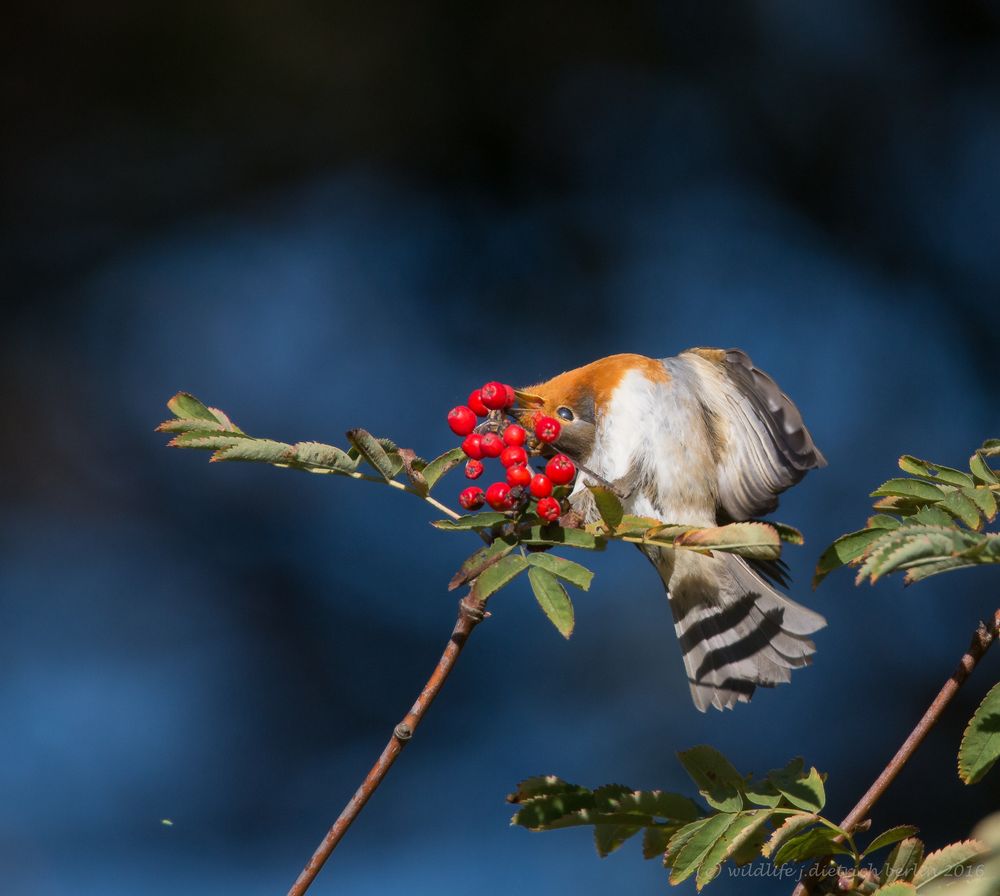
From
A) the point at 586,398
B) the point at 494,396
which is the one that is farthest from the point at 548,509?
the point at 586,398

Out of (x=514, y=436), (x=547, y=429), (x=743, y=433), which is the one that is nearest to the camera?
(x=514, y=436)

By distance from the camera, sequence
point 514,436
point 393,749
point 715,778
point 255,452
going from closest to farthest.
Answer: point 393,749 < point 255,452 < point 715,778 < point 514,436

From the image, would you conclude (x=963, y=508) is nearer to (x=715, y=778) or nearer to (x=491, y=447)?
(x=715, y=778)

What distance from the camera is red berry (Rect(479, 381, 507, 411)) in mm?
1203

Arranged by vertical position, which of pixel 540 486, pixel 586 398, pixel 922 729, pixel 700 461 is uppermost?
pixel 586 398

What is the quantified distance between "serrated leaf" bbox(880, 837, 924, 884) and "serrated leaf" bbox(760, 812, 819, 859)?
8cm

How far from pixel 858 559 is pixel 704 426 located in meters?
0.65

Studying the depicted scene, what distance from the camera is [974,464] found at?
41.4 inches

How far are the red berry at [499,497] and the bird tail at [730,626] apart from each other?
457 millimetres

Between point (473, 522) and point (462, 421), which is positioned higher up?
point (462, 421)

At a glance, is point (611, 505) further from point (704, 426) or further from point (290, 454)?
point (704, 426)

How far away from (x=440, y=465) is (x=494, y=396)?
13cm

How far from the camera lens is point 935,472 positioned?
1070mm

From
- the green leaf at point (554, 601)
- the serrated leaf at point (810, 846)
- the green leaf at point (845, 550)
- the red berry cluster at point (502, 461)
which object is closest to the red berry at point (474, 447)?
the red berry cluster at point (502, 461)
